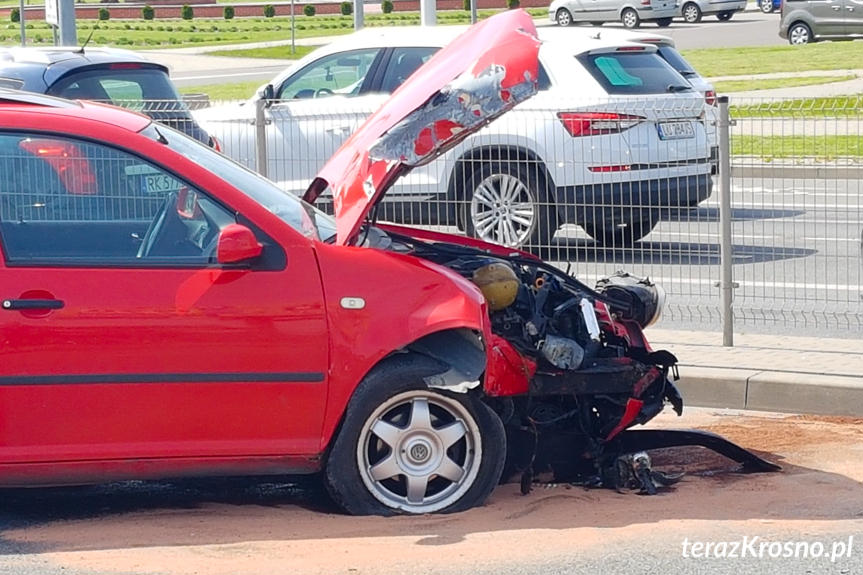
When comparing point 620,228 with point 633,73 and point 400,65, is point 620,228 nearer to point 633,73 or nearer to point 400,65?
point 633,73

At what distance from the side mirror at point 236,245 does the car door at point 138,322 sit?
6cm

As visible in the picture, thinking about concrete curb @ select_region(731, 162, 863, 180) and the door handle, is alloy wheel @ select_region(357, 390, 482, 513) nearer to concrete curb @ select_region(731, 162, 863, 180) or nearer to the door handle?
the door handle

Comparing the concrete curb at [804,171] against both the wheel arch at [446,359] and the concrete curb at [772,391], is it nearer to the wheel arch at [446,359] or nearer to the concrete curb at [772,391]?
the concrete curb at [772,391]

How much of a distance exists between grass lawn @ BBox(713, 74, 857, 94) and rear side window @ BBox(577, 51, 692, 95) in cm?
1246

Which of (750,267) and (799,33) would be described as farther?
(799,33)

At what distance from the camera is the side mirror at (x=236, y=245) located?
551 cm

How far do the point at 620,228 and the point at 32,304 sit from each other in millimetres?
4626

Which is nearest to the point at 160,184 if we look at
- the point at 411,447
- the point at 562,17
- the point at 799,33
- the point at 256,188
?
the point at 256,188

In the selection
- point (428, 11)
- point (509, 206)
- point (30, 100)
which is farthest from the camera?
point (428, 11)

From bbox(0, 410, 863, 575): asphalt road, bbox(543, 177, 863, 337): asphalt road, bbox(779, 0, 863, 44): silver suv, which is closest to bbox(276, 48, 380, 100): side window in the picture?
bbox(543, 177, 863, 337): asphalt road

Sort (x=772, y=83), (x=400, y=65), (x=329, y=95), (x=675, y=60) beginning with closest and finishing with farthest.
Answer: (x=400, y=65) < (x=329, y=95) < (x=675, y=60) < (x=772, y=83)

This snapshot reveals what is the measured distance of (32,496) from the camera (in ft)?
20.3

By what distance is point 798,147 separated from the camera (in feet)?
38.5

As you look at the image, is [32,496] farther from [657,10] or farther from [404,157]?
[657,10]
